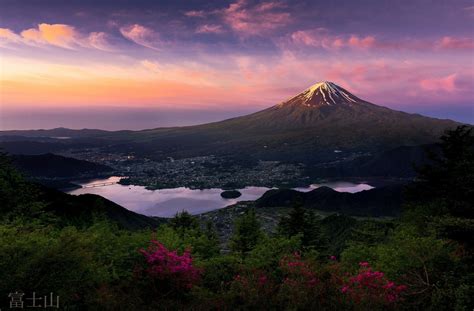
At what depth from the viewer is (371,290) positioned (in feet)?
46.7

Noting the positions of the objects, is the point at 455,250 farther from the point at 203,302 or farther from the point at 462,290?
the point at 203,302

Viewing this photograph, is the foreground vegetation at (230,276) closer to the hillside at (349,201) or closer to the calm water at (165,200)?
the calm water at (165,200)

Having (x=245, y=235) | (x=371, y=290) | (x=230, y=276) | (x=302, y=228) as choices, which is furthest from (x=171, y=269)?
(x=302, y=228)

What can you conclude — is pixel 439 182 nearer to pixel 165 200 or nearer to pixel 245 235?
pixel 245 235

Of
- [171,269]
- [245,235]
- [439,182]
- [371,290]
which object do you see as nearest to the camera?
[371,290]

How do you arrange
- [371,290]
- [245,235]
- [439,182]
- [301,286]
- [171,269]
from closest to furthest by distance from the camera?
1. [301,286]
2. [371,290]
3. [171,269]
4. [439,182]
5. [245,235]

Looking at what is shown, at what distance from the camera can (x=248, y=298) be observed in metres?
13.7

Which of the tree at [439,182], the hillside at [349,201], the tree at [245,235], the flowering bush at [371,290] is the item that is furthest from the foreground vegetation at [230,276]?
the hillside at [349,201]

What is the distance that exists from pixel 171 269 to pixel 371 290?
341 inches

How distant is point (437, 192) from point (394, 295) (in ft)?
82.7

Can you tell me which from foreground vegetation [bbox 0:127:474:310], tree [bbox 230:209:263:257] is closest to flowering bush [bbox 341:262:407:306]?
foreground vegetation [bbox 0:127:474:310]

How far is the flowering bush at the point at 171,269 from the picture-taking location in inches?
619

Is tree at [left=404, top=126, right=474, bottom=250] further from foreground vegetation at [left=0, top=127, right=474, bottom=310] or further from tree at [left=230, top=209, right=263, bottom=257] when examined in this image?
tree at [left=230, top=209, right=263, bottom=257]

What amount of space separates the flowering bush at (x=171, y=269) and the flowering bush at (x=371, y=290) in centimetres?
667
